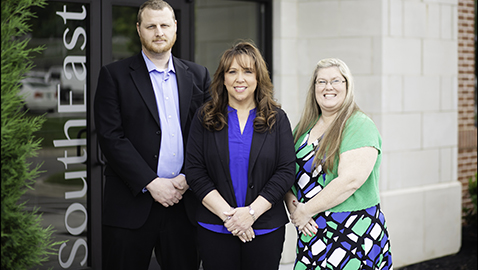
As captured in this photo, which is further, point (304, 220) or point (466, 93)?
point (466, 93)

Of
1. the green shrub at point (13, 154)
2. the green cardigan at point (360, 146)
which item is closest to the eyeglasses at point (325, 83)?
the green cardigan at point (360, 146)

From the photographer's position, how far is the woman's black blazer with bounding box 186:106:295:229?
Answer: 3.00 m

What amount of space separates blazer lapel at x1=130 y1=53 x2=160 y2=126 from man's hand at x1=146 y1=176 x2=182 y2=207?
1.18ft

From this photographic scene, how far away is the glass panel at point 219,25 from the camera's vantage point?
603cm

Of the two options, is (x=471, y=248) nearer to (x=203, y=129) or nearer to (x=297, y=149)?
(x=297, y=149)

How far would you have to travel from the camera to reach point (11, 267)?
102 inches

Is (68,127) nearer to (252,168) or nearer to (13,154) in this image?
(13,154)

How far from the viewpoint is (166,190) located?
3225 mm

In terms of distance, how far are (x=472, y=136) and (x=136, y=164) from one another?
5713 mm

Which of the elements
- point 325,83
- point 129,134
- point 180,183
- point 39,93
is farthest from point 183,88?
point 39,93

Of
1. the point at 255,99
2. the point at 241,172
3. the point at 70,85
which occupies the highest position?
the point at 70,85

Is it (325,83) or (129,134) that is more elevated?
(325,83)

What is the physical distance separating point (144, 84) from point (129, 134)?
315mm

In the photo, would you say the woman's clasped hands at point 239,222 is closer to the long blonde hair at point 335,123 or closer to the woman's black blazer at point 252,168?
the woman's black blazer at point 252,168
